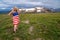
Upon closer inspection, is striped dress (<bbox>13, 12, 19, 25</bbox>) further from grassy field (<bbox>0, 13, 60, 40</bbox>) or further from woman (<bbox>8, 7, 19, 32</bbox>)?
grassy field (<bbox>0, 13, 60, 40</bbox>)

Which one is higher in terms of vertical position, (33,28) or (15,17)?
(15,17)

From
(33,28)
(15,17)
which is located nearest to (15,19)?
(15,17)

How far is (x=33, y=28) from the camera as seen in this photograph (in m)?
8.46

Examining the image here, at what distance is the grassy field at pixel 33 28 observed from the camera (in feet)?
26.2

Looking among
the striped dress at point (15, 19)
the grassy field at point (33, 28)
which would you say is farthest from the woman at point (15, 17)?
the grassy field at point (33, 28)

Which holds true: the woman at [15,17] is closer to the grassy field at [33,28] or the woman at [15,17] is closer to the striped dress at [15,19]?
the striped dress at [15,19]

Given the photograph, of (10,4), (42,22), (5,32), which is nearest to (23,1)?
(10,4)

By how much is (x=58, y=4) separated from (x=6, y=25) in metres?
2.93

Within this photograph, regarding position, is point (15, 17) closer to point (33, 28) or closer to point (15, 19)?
point (15, 19)

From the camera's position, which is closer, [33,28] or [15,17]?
[15,17]

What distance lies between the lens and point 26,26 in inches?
334

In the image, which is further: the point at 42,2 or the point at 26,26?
the point at 42,2

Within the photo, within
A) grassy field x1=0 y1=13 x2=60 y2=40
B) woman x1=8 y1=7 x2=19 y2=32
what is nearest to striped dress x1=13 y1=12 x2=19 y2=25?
woman x1=8 y1=7 x2=19 y2=32

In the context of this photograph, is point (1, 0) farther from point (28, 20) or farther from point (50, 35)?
point (50, 35)
